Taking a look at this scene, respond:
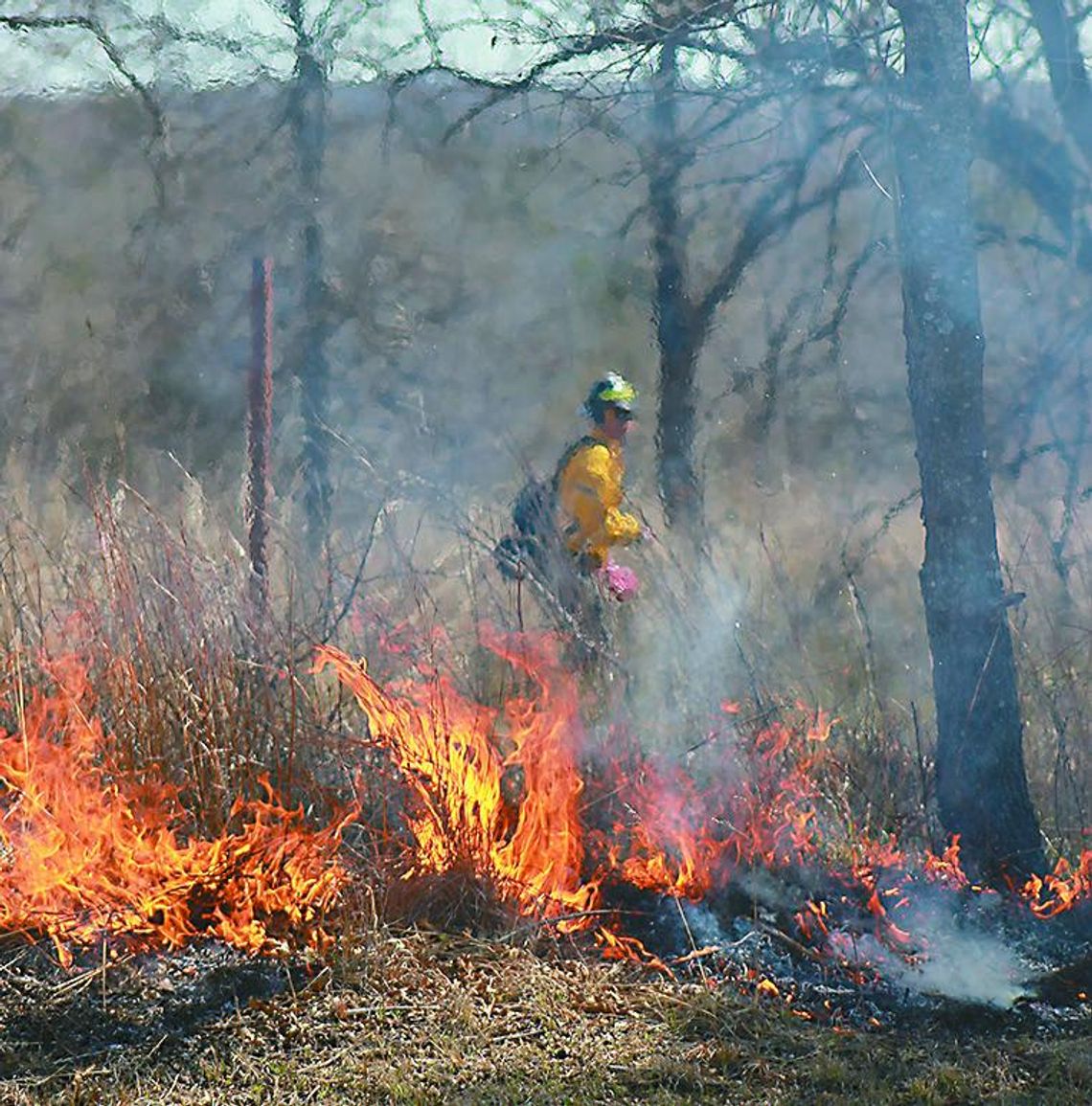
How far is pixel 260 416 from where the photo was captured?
6.48 m

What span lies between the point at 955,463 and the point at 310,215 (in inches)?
316

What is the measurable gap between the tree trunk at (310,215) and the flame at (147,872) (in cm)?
648

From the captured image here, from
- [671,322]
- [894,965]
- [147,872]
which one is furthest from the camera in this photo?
[671,322]

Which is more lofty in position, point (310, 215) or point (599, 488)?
point (310, 215)

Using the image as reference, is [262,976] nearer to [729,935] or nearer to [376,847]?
[376,847]

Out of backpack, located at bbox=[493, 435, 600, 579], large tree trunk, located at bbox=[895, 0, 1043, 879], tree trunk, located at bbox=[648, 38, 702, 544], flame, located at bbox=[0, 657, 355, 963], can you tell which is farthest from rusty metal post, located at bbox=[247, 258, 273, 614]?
tree trunk, located at bbox=[648, 38, 702, 544]

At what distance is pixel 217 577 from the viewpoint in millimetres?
4566

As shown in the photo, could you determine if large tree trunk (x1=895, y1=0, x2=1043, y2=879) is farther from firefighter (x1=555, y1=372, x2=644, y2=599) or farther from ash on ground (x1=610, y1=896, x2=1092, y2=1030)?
firefighter (x1=555, y1=372, x2=644, y2=599)

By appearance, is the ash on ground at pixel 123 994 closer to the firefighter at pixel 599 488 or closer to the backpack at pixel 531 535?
the backpack at pixel 531 535

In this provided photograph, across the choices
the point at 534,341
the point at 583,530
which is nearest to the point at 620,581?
the point at 583,530

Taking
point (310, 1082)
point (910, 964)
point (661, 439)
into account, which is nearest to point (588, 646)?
point (910, 964)

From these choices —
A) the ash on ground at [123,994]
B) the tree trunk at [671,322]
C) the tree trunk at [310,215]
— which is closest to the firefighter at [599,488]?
the ash on ground at [123,994]

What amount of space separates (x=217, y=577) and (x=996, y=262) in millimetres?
8971

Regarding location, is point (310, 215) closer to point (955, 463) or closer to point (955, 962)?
point (955, 463)
